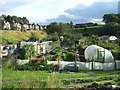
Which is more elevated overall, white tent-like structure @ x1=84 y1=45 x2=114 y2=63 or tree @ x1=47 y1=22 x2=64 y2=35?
tree @ x1=47 y1=22 x2=64 y2=35

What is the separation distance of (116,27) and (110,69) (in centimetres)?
3693

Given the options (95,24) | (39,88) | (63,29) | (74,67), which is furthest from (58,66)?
(95,24)

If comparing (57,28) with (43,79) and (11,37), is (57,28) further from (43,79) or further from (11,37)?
(43,79)

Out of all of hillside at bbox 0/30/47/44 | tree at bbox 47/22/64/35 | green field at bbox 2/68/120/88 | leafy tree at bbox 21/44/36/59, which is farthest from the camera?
tree at bbox 47/22/64/35

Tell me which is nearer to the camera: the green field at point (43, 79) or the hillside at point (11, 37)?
the green field at point (43, 79)

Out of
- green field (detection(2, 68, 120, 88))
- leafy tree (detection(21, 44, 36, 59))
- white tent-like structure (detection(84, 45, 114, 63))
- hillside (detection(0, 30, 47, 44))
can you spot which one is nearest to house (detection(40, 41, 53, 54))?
leafy tree (detection(21, 44, 36, 59))

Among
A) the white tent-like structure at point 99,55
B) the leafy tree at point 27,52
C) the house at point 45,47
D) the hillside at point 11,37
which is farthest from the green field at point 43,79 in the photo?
the hillside at point 11,37

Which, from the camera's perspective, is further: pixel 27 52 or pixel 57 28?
pixel 57 28

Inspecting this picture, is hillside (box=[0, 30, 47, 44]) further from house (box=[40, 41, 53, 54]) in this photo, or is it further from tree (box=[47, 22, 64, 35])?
tree (box=[47, 22, 64, 35])

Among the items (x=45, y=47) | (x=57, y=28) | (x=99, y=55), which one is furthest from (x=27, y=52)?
(x=57, y=28)

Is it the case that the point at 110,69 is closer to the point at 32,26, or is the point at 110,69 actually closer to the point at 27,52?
the point at 27,52

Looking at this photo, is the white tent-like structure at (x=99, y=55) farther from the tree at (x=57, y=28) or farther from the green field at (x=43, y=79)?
the tree at (x=57, y=28)

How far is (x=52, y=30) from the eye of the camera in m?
60.0

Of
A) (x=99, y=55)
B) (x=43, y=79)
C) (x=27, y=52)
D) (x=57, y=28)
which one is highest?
(x=57, y=28)
